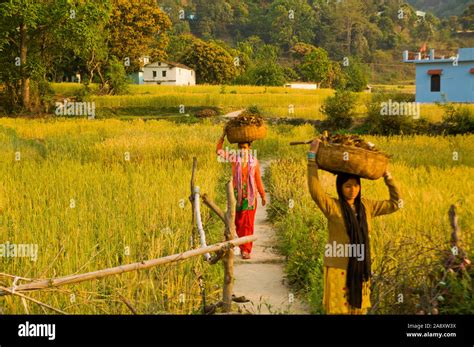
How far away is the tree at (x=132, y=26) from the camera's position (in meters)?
37.4

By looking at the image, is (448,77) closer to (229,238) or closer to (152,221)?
(152,221)

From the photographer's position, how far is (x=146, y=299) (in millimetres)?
4203

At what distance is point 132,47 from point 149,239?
34.0 metres

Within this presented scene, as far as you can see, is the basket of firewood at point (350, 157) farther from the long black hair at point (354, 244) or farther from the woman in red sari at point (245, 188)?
the woman in red sari at point (245, 188)

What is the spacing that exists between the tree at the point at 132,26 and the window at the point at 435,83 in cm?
1696

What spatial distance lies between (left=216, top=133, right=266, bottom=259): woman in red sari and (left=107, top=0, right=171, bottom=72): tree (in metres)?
31.9

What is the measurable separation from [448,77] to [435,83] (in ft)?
2.61

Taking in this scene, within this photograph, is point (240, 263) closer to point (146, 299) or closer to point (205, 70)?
point (146, 299)

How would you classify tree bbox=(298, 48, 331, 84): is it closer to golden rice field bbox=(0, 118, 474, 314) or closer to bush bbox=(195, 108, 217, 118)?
bush bbox=(195, 108, 217, 118)

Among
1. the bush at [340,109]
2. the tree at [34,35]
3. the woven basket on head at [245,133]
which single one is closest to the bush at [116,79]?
the tree at [34,35]

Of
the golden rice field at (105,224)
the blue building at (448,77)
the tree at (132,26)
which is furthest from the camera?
the tree at (132,26)

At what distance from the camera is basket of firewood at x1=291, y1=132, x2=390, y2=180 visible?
125 inches

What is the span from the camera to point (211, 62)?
39.9 m

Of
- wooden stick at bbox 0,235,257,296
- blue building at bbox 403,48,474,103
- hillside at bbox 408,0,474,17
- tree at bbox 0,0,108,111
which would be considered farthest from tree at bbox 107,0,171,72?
hillside at bbox 408,0,474,17
